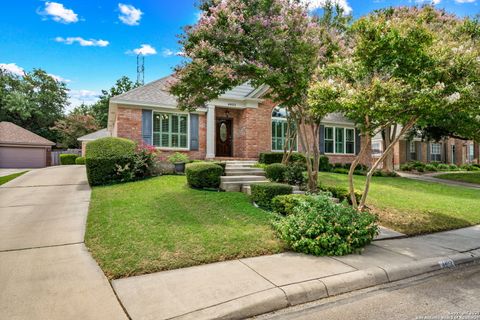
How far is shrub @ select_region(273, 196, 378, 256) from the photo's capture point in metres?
4.71

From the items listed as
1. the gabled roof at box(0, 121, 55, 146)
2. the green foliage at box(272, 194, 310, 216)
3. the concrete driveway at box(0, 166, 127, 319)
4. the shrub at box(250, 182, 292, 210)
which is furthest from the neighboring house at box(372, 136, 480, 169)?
the gabled roof at box(0, 121, 55, 146)

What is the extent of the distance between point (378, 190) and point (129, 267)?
31.7 ft

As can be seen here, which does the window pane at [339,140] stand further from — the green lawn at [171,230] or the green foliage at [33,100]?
the green foliage at [33,100]

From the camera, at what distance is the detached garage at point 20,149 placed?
24062 millimetres

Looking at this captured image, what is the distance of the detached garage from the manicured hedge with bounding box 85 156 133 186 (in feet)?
64.9

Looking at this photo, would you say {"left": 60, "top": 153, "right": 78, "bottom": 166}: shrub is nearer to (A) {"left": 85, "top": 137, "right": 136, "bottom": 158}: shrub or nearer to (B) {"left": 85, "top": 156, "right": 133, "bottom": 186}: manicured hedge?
(A) {"left": 85, "top": 137, "right": 136, "bottom": 158}: shrub

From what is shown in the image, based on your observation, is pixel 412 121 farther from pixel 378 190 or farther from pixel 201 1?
pixel 201 1

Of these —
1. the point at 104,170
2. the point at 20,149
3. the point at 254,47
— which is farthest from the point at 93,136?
the point at 254,47

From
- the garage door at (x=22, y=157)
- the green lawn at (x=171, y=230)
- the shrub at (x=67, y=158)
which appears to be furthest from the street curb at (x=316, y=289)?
the shrub at (x=67, y=158)

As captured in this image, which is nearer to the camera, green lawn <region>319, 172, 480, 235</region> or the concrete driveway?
the concrete driveway

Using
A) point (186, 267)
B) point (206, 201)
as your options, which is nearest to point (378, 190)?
point (206, 201)

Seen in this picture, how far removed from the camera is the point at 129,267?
386 cm

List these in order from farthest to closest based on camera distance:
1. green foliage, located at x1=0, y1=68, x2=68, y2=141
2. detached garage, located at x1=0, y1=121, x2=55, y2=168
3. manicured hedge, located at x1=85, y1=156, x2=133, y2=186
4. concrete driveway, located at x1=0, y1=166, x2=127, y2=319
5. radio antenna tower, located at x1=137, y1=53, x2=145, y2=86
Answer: radio antenna tower, located at x1=137, y1=53, x2=145, y2=86 < green foliage, located at x1=0, y1=68, x2=68, y2=141 < detached garage, located at x1=0, y1=121, x2=55, y2=168 < manicured hedge, located at x1=85, y1=156, x2=133, y2=186 < concrete driveway, located at x1=0, y1=166, x2=127, y2=319

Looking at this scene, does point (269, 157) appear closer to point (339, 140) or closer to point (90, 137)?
point (339, 140)
